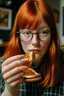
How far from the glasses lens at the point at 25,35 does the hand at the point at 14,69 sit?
17 cm

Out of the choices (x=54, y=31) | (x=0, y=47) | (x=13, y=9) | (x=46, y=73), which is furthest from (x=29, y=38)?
(x=13, y=9)

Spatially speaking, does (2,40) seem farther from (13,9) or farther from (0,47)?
(13,9)

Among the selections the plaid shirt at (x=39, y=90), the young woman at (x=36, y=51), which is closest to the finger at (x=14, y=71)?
the young woman at (x=36, y=51)

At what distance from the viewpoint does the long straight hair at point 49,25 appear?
897 mm

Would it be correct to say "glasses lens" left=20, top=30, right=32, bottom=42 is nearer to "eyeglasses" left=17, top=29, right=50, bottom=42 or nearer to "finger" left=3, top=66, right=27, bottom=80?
"eyeglasses" left=17, top=29, right=50, bottom=42

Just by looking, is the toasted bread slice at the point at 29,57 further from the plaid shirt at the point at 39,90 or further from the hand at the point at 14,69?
the plaid shirt at the point at 39,90

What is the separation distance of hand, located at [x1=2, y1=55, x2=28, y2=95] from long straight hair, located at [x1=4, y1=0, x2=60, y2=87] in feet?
0.73

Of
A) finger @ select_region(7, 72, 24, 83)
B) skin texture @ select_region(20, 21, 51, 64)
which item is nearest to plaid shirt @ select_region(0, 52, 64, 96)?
skin texture @ select_region(20, 21, 51, 64)

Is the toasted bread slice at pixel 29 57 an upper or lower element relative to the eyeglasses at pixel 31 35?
lower

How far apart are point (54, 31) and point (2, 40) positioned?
2.37 m

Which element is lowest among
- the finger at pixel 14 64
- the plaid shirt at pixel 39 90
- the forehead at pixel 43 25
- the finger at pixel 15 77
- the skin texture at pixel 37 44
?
the plaid shirt at pixel 39 90

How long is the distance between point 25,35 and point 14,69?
22cm

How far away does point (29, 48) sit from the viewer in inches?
34.4

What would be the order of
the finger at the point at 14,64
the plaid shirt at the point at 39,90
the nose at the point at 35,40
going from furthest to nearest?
1. the plaid shirt at the point at 39,90
2. the nose at the point at 35,40
3. the finger at the point at 14,64
